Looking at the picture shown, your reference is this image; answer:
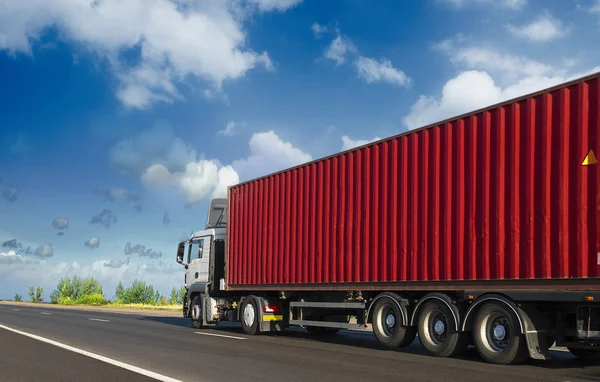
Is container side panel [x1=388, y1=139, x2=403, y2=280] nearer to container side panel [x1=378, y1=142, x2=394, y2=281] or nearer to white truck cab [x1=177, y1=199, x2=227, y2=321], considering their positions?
container side panel [x1=378, y1=142, x2=394, y2=281]

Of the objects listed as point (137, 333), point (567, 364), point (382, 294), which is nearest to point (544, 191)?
point (567, 364)

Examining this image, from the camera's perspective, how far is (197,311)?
774 inches

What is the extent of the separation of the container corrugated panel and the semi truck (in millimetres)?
23

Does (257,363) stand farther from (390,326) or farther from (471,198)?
(471,198)

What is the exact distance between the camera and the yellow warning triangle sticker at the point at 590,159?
9305mm

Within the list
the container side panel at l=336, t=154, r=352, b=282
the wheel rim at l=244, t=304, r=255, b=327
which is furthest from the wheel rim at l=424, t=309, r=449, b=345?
the wheel rim at l=244, t=304, r=255, b=327

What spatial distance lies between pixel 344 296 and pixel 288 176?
3.54m

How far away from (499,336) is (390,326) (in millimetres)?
2683

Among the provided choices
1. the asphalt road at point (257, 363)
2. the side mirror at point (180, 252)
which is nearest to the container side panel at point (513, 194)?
the asphalt road at point (257, 363)

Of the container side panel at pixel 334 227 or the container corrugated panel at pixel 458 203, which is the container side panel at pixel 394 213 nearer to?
the container corrugated panel at pixel 458 203

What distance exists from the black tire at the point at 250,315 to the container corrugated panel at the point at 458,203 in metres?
0.95

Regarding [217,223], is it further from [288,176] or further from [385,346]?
[385,346]

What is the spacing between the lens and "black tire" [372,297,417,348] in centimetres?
1220

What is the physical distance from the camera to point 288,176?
16.2m
